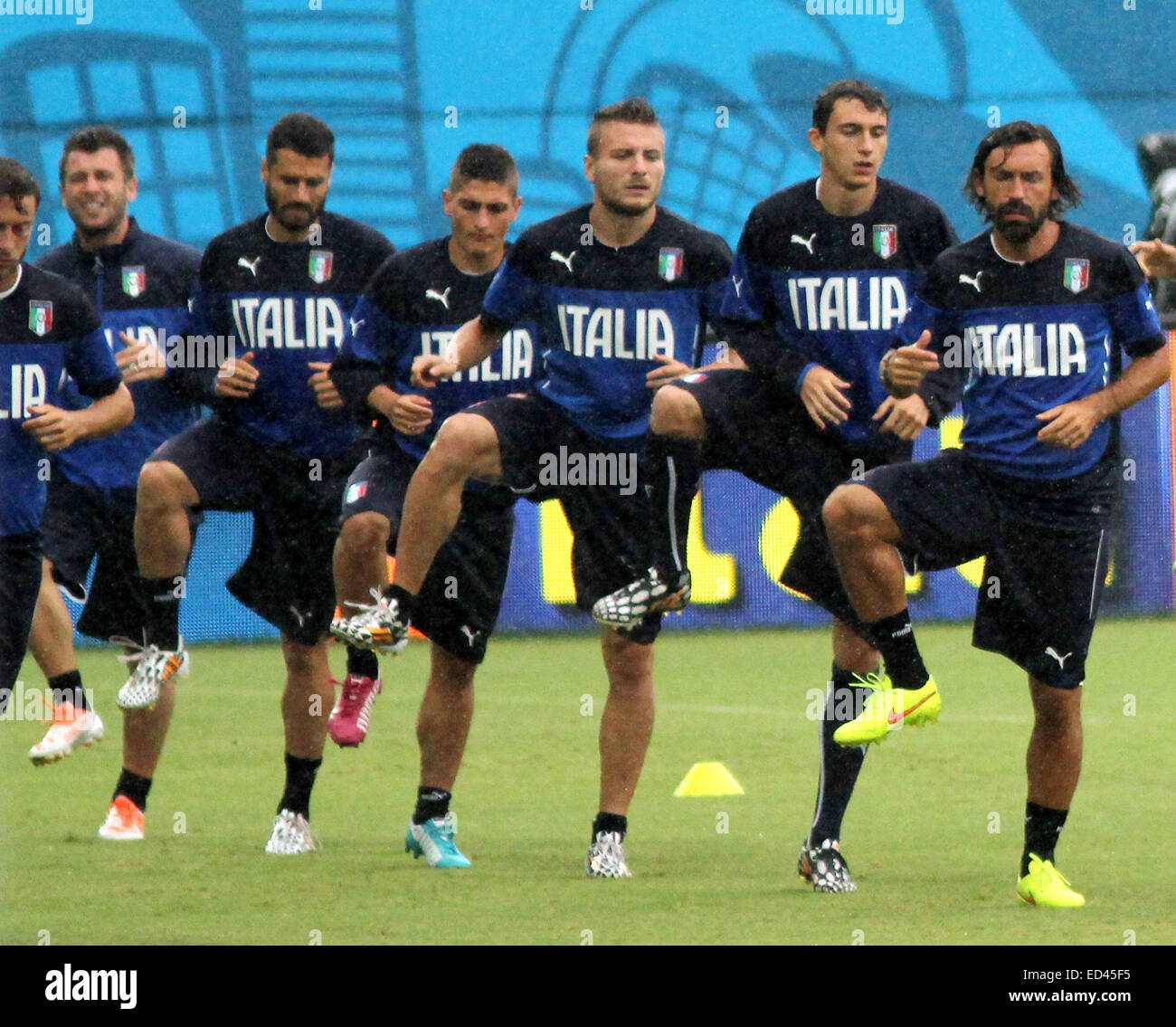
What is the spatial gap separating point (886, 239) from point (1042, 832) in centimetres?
197

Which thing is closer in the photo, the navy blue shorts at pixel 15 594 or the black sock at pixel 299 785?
the navy blue shorts at pixel 15 594

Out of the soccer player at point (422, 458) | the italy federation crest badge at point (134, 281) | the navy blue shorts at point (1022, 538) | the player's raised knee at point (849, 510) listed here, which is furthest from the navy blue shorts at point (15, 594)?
the navy blue shorts at point (1022, 538)

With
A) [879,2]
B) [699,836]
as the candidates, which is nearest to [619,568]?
[699,836]

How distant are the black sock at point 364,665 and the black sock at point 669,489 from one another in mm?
1374

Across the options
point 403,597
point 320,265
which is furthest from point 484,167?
point 403,597

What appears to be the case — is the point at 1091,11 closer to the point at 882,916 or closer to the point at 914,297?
the point at 914,297

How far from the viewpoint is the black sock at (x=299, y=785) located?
309 inches

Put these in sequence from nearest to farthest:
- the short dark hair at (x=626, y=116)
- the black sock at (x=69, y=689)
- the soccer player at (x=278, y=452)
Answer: the short dark hair at (x=626, y=116)
the soccer player at (x=278, y=452)
the black sock at (x=69, y=689)

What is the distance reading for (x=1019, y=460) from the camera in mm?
6402

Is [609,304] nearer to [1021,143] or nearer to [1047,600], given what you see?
[1021,143]

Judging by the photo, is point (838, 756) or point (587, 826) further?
point (587, 826)

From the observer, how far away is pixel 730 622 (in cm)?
1489

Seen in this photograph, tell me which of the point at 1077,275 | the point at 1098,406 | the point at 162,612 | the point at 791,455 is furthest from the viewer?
the point at 162,612

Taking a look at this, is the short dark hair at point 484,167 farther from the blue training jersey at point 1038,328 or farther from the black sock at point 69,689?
the black sock at point 69,689
